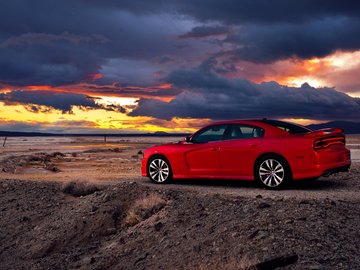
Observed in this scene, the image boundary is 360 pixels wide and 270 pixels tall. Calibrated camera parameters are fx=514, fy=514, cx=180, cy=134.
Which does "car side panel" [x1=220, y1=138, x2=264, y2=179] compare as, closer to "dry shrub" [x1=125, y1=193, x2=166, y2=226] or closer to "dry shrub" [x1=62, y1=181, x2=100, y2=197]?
"dry shrub" [x1=125, y1=193, x2=166, y2=226]

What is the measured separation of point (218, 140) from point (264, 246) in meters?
5.75

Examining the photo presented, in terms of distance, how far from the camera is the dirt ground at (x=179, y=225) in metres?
8.29

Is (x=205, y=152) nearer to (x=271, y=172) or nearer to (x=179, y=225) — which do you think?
(x=271, y=172)

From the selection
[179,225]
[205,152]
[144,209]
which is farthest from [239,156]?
[179,225]

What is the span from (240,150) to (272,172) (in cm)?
98

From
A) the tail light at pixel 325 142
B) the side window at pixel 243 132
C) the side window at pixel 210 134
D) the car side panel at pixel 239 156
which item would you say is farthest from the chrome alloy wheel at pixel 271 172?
the side window at pixel 210 134

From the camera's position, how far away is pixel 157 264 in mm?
9094

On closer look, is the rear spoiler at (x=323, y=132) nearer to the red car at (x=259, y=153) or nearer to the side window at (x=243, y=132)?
the red car at (x=259, y=153)

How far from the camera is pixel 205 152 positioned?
13.8 meters

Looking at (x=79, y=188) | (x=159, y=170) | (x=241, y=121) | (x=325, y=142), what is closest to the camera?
(x=325, y=142)

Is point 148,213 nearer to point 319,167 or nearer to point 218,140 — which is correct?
point 218,140

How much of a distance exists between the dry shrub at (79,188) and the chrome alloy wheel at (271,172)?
479cm

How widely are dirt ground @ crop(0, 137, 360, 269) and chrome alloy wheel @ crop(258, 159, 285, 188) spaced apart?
35 cm

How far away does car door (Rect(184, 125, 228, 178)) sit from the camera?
1366cm
